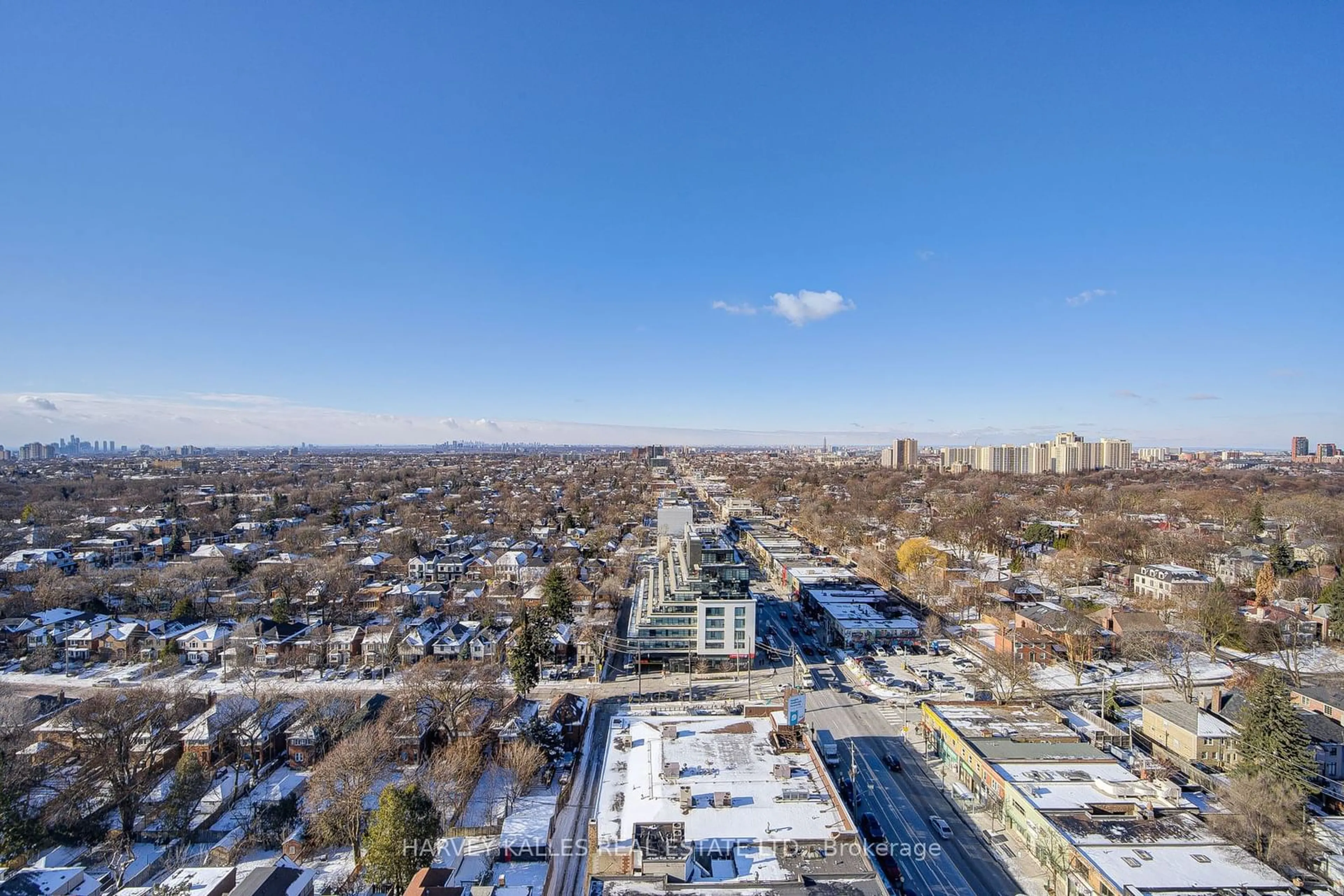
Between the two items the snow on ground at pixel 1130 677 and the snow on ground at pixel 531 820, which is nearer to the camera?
the snow on ground at pixel 531 820

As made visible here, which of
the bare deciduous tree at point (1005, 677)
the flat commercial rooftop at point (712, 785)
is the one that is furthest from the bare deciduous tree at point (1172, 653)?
the flat commercial rooftop at point (712, 785)

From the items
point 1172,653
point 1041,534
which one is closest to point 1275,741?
point 1172,653

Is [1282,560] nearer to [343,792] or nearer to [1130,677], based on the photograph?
[1130,677]

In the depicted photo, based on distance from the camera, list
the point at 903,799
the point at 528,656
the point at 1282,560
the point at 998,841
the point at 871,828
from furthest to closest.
→ the point at 1282,560 → the point at 528,656 → the point at 903,799 → the point at 871,828 → the point at 998,841

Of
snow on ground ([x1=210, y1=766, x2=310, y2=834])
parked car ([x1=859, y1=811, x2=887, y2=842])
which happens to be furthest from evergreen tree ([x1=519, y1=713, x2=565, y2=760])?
parked car ([x1=859, y1=811, x2=887, y2=842])

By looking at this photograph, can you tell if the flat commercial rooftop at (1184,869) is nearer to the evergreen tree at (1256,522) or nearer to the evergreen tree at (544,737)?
the evergreen tree at (544,737)

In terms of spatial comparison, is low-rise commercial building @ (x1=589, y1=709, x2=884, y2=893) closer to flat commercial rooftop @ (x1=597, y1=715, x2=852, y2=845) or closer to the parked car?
flat commercial rooftop @ (x1=597, y1=715, x2=852, y2=845)

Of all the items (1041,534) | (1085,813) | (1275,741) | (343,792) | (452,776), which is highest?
(1041,534)
